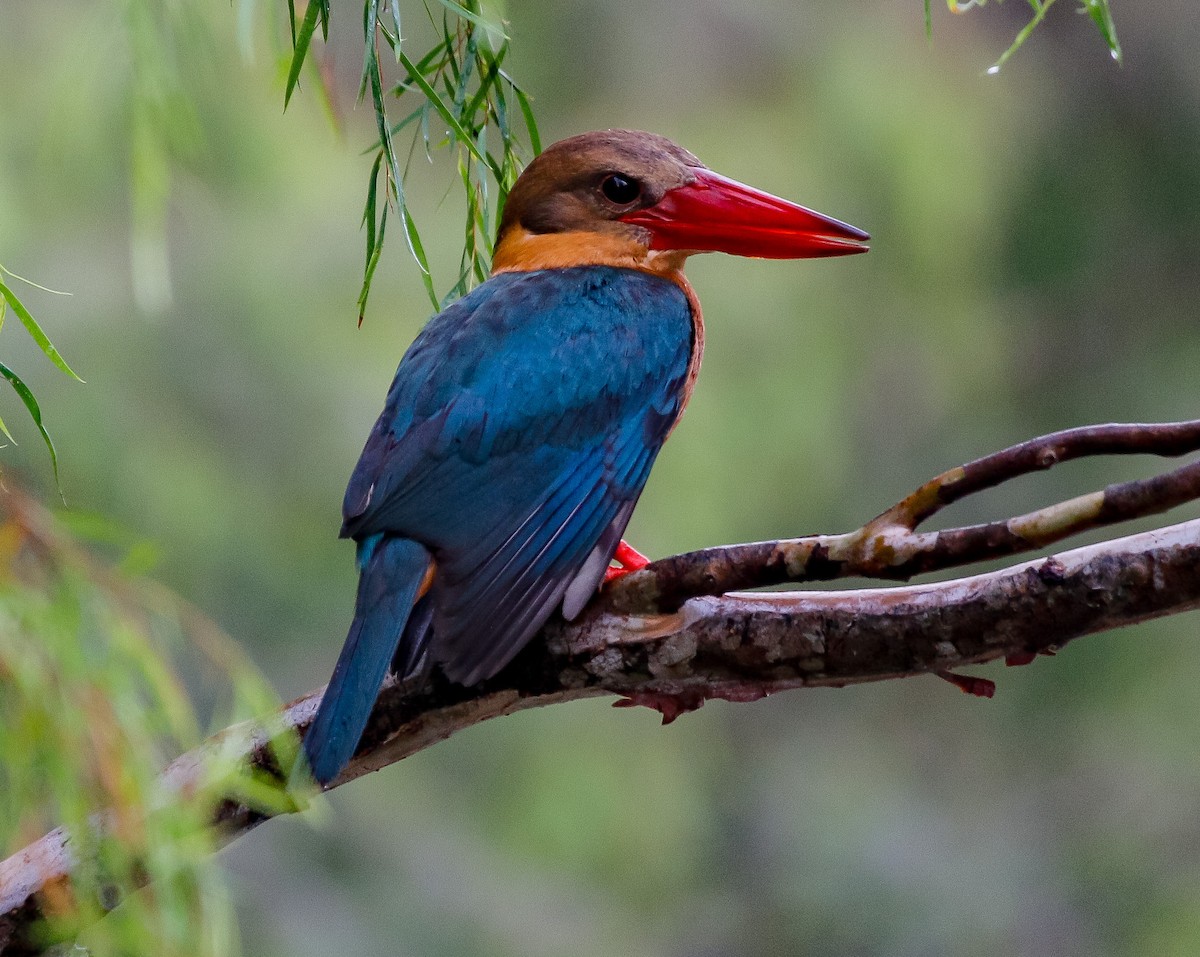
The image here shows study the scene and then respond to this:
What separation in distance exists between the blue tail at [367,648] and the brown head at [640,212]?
842 mm

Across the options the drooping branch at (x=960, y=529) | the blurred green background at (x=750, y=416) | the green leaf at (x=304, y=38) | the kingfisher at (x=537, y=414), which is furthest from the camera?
the blurred green background at (x=750, y=416)

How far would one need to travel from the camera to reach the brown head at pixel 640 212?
2.74 metres

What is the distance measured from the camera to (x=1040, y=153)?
594 cm

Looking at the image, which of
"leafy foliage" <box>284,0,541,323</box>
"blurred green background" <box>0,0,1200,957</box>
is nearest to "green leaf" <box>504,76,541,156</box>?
"leafy foliage" <box>284,0,541,323</box>

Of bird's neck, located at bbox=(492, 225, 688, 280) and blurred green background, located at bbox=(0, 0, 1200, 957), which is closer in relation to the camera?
bird's neck, located at bbox=(492, 225, 688, 280)

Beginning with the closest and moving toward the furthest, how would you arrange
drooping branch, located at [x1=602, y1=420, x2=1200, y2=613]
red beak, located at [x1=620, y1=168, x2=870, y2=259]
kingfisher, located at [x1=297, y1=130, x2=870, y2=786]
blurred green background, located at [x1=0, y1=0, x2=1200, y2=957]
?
drooping branch, located at [x1=602, y1=420, x2=1200, y2=613]
kingfisher, located at [x1=297, y1=130, x2=870, y2=786]
red beak, located at [x1=620, y1=168, x2=870, y2=259]
blurred green background, located at [x1=0, y1=0, x2=1200, y2=957]

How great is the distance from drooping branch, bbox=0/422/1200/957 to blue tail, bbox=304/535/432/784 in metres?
0.13

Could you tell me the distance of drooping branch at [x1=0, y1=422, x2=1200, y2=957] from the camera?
166cm

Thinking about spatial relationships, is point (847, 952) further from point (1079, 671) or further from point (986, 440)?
point (986, 440)

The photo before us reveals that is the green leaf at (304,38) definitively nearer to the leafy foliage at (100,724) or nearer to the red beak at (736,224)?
the leafy foliage at (100,724)

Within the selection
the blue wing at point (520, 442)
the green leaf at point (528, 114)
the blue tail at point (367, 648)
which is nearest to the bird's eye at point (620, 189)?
the blue wing at point (520, 442)

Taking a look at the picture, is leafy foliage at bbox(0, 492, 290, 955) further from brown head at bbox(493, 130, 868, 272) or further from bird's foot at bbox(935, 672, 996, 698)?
brown head at bbox(493, 130, 868, 272)

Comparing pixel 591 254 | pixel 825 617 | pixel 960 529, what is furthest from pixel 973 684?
pixel 591 254

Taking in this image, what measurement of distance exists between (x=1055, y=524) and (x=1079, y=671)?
4589 millimetres
